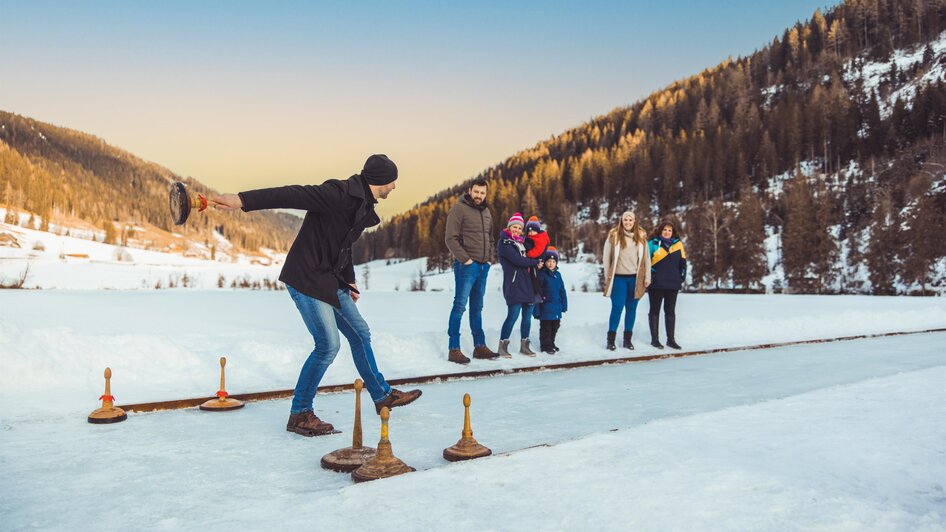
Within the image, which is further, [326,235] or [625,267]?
[625,267]

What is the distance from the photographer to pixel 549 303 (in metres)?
9.79

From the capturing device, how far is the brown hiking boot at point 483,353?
29.1 feet

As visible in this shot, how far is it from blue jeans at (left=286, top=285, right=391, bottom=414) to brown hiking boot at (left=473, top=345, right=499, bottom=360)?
3.96m

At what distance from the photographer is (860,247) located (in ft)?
177

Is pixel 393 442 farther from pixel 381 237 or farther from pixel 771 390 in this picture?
pixel 381 237

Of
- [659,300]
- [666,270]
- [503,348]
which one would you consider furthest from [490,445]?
[659,300]

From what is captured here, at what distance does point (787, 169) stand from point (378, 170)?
332 feet

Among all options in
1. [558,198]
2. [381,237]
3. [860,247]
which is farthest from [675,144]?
[381,237]

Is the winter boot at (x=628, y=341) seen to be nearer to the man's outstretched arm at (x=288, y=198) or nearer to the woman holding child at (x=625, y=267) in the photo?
the woman holding child at (x=625, y=267)

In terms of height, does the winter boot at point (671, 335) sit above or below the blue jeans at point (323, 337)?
below

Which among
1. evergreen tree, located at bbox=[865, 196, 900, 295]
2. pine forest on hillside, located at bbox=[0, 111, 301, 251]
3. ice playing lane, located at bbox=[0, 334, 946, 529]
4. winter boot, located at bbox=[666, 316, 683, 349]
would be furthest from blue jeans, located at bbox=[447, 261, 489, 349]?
pine forest on hillside, located at bbox=[0, 111, 301, 251]

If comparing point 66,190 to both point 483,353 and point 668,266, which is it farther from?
point 668,266

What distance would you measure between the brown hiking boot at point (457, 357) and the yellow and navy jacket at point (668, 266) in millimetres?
4016

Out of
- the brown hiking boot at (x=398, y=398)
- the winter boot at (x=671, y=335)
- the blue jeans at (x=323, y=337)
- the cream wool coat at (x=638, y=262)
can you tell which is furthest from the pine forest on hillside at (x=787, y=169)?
the blue jeans at (x=323, y=337)
